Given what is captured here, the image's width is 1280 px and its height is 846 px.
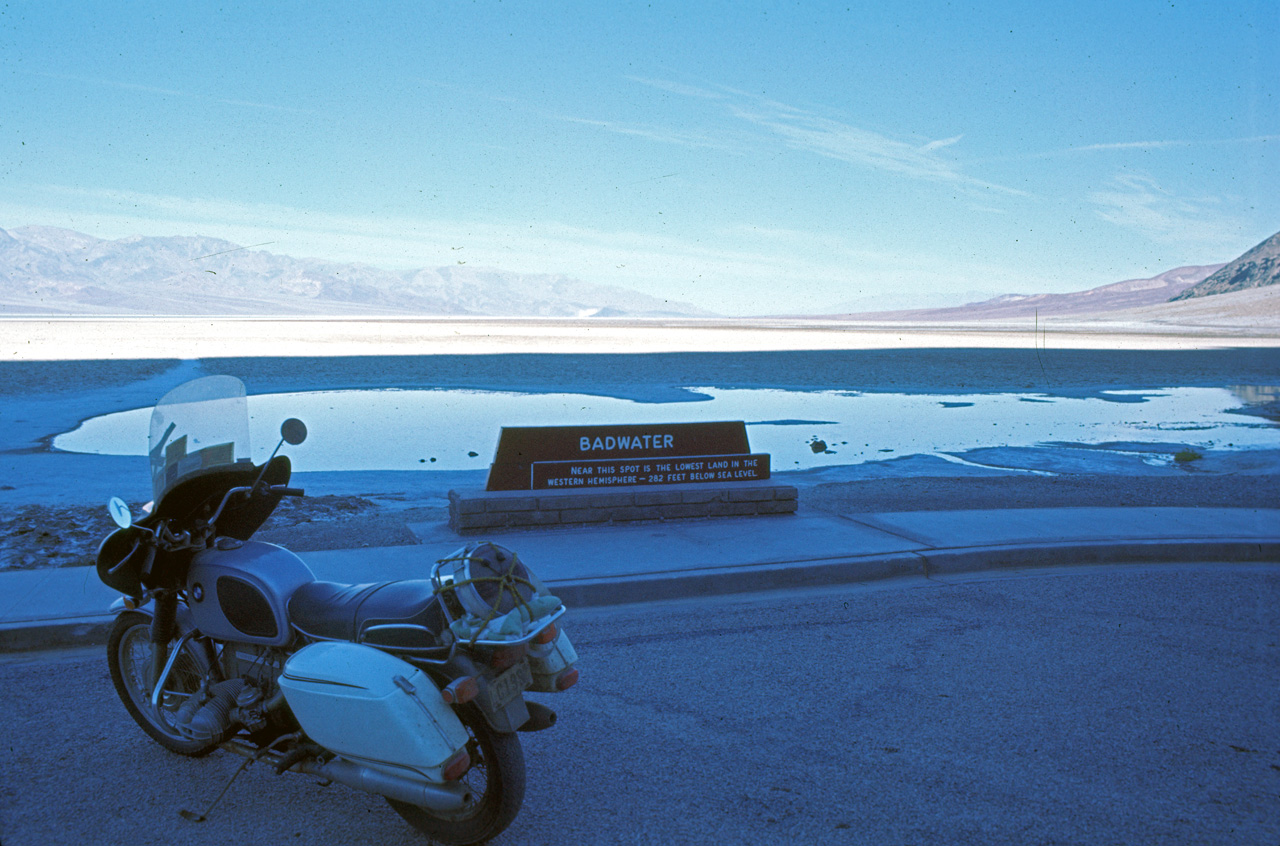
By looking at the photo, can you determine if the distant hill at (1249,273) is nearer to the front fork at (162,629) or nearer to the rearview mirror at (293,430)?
the rearview mirror at (293,430)

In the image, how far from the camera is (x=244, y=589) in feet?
12.8

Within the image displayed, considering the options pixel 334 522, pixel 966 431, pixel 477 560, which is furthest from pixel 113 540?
pixel 966 431

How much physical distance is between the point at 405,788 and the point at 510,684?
480 millimetres

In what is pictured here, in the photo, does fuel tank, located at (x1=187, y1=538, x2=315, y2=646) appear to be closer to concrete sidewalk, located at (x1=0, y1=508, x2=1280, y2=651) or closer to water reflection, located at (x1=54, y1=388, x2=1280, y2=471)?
concrete sidewalk, located at (x1=0, y1=508, x2=1280, y2=651)

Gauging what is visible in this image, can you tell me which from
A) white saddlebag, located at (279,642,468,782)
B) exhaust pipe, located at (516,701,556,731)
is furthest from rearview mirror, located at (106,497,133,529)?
exhaust pipe, located at (516,701,556,731)

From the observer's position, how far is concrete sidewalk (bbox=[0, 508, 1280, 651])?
20.9 ft

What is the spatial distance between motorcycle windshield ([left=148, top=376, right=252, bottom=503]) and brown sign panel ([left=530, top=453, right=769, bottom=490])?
449cm

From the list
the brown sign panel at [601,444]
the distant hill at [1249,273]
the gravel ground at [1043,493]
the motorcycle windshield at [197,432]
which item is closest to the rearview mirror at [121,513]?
the motorcycle windshield at [197,432]

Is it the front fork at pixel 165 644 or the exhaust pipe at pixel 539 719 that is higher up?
the front fork at pixel 165 644

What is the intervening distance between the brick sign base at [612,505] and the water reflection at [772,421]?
12.9 feet

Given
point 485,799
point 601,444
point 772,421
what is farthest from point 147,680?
point 772,421

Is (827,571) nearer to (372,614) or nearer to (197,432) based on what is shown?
(372,614)

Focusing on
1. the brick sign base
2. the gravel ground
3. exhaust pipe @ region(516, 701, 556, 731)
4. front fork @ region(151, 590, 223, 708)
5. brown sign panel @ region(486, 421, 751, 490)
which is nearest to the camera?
exhaust pipe @ region(516, 701, 556, 731)

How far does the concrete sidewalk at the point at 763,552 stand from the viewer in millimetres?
6371
